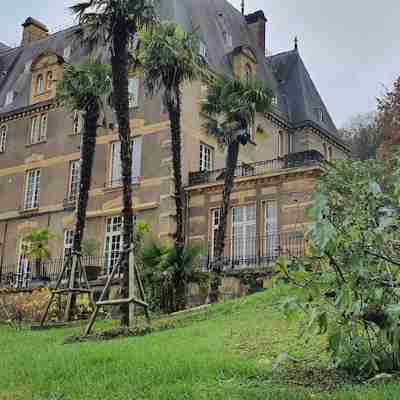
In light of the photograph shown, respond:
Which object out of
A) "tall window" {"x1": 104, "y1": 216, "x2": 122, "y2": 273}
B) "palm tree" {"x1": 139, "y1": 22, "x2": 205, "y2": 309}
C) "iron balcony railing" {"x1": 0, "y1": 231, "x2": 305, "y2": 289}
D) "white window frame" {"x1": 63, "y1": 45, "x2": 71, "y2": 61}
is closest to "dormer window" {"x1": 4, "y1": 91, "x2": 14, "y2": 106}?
"white window frame" {"x1": 63, "y1": 45, "x2": 71, "y2": 61}

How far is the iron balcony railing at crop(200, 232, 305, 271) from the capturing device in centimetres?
2472

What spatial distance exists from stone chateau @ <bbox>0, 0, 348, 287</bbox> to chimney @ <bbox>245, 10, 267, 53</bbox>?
54mm

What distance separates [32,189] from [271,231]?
12369mm

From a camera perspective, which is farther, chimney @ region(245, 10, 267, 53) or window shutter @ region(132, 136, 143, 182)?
chimney @ region(245, 10, 267, 53)

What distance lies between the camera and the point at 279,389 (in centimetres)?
751

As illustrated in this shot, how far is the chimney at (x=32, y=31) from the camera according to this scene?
38344 millimetres

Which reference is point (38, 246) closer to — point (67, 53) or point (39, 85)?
point (39, 85)

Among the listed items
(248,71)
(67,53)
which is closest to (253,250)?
(248,71)

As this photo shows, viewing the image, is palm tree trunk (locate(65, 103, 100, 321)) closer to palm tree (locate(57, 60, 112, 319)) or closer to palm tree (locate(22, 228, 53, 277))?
palm tree (locate(57, 60, 112, 319))

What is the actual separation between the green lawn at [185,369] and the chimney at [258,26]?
25583 millimetres

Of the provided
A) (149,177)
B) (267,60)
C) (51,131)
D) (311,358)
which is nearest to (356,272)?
(311,358)

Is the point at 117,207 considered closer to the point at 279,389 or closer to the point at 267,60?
the point at 267,60

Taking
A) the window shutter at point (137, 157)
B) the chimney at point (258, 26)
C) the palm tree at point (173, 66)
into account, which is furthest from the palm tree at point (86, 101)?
the chimney at point (258, 26)

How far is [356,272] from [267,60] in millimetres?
31614
